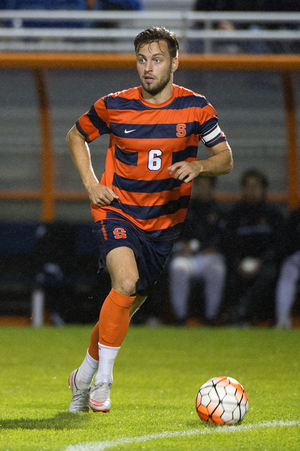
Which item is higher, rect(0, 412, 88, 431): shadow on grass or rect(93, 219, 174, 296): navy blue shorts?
rect(93, 219, 174, 296): navy blue shorts

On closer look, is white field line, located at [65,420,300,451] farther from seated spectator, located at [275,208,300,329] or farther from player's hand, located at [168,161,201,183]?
seated spectator, located at [275,208,300,329]

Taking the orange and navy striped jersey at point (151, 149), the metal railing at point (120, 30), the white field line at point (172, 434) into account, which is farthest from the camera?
the metal railing at point (120, 30)

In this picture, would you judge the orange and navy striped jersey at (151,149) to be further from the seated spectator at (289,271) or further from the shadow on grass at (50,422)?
the seated spectator at (289,271)

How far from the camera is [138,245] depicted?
3586 mm

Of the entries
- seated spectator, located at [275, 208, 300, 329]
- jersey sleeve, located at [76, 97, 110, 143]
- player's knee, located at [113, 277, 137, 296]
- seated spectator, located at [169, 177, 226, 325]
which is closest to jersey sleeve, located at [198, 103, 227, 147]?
jersey sleeve, located at [76, 97, 110, 143]

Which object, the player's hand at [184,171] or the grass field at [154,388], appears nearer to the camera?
the grass field at [154,388]

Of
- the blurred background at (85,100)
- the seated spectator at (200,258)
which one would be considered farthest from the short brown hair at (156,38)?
the seated spectator at (200,258)

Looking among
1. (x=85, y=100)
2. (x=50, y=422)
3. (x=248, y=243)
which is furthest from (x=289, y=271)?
(x=50, y=422)

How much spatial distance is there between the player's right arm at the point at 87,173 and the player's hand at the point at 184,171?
0.41m

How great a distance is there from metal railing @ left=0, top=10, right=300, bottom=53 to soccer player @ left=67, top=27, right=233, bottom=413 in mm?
3927

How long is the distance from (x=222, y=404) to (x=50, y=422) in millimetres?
848

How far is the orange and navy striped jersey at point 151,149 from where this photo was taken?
143 inches

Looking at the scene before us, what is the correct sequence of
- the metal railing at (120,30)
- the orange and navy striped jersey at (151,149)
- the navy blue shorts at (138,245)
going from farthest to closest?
the metal railing at (120,30) < the orange and navy striped jersey at (151,149) < the navy blue shorts at (138,245)

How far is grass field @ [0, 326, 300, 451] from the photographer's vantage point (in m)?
2.93
